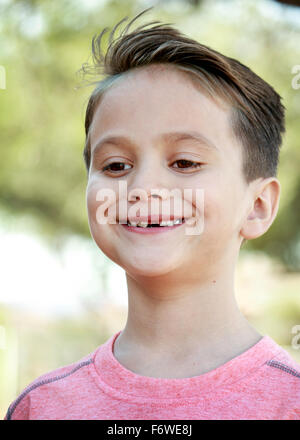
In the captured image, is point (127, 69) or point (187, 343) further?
point (127, 69)

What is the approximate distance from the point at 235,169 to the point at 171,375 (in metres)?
0.44

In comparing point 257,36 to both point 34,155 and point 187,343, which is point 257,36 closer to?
point 34,155

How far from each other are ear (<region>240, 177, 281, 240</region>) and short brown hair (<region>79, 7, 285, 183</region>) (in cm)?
3

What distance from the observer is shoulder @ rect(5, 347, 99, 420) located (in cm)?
122

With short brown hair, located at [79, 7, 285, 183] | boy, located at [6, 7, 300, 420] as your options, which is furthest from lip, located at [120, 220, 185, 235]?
short brown hair, located at [79, 7, 285, 183]

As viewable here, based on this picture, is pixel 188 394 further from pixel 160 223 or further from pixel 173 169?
pixel 173 169

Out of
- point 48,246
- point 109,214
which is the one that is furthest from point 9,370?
point 109,214

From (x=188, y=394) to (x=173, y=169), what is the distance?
1.44 feet

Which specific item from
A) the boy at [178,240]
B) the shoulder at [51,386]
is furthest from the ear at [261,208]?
the shoulder at [51,386]

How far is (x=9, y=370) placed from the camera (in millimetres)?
5660

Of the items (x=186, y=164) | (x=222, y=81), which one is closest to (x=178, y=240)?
(x=186, y=164)

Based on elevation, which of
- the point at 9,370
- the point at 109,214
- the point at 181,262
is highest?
the point at 109,214

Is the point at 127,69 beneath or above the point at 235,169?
above

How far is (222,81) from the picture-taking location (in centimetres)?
124
